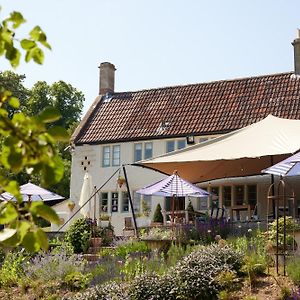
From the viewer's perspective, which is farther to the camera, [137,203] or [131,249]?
[137,203]

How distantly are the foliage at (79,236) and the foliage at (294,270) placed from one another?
7988 millimetres

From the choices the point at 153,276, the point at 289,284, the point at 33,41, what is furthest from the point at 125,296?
the point at 33,41

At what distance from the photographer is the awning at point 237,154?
16250 millimetres

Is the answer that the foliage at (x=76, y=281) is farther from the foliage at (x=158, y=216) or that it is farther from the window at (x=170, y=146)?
the window at (x=170, y=146)

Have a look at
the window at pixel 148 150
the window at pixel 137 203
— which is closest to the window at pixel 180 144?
the window at pixel 148 150

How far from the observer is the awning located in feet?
53.3

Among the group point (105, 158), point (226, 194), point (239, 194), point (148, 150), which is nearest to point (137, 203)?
point (148, 150)

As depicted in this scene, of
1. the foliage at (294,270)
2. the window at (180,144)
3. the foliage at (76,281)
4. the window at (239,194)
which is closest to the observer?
the foliage at (294,270)

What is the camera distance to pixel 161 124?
1156 inches

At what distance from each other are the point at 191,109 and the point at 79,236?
1325 cm

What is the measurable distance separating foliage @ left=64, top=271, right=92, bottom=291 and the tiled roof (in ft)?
53.8

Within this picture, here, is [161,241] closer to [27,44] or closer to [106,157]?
[27,44]

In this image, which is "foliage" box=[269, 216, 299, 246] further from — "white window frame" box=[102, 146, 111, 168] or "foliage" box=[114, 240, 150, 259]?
"white window frame" box=[102, 146, 111, 168]

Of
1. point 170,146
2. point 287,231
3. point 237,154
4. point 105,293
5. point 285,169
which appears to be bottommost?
point 105,293
